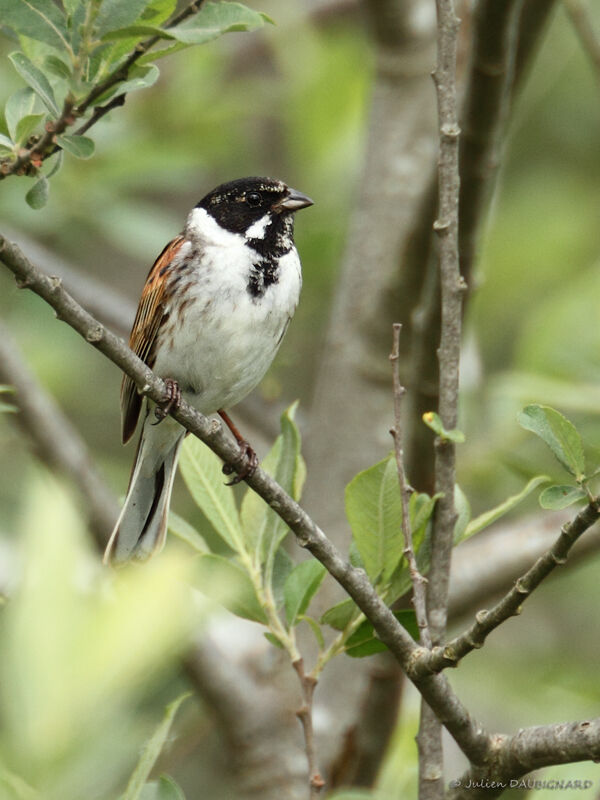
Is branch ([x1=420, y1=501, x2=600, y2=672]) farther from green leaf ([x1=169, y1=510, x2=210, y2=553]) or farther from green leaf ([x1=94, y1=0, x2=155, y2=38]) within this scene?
green leaf ([x1=94, y1=0, x2=155, y2=38])

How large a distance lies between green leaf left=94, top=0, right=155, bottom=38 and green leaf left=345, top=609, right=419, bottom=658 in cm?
120

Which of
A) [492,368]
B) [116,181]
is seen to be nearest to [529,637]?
[492,368]

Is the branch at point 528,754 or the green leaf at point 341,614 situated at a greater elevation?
the green leaf at point 341,614

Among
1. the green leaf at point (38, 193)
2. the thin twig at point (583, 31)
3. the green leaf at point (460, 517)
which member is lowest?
the green leaf at point (460, 517)

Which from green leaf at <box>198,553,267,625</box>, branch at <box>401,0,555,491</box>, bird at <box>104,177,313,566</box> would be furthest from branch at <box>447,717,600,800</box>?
bird at <box>104,177,313,566</box>

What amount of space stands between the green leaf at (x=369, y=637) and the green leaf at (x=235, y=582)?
19 centimetres

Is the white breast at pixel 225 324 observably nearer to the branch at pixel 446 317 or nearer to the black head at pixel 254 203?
the black head at pixel 254 203

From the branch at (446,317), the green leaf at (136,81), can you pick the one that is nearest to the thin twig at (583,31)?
the branch at (446,317)

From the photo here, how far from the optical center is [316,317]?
6.29m

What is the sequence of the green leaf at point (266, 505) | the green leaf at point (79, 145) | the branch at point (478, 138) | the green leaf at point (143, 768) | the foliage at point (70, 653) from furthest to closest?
the branch at point (478, 138) → the green leaf at point (266, 505) → the green leaf at point (79, 145) → the green leaf at point (143, 768) → the foliage at point (70, 653)

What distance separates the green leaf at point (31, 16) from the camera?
1.81m

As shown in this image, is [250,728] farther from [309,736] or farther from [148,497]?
[309,736]

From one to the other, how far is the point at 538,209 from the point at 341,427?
9.23 ft

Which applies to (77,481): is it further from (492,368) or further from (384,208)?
(492,368)
